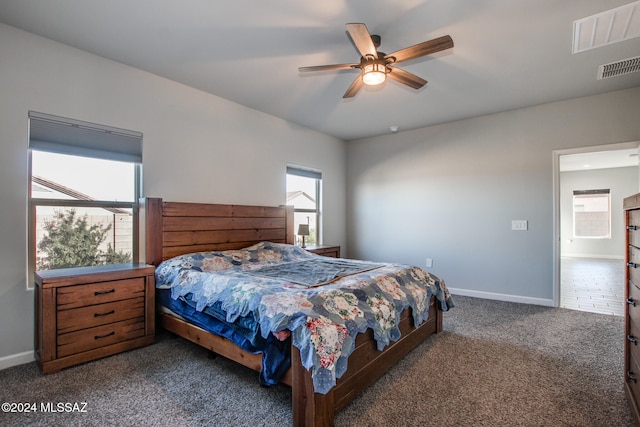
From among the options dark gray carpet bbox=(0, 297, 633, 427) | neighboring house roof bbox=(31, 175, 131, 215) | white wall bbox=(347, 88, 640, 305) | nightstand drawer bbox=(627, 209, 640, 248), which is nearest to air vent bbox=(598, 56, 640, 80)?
white wall bbox=(347, 88, 640, 305)

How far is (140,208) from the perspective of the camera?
122 inches

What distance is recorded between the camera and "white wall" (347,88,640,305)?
3820 mm

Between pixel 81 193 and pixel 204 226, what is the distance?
3.74 feet

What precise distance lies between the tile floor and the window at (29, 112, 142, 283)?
5.27 meters

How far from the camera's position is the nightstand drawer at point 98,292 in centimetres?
230

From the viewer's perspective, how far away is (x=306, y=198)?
5141 mm

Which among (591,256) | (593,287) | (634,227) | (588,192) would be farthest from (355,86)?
(591,256)

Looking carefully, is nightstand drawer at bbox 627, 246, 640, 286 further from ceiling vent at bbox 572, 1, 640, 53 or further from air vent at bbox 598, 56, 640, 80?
air vent at bbox 598, 56, 640, 80

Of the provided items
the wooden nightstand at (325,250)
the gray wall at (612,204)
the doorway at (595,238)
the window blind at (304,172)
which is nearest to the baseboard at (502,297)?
the doorway at (595,238)

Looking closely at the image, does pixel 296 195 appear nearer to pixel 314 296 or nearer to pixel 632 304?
pixel 314 296

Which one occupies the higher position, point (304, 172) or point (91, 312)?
point (304, 172)

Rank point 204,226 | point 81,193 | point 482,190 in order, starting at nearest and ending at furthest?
point 81,193 → point 204,226 → point 482,190

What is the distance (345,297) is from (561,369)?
1.76 m

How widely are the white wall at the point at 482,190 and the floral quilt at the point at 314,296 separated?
1758 mm
